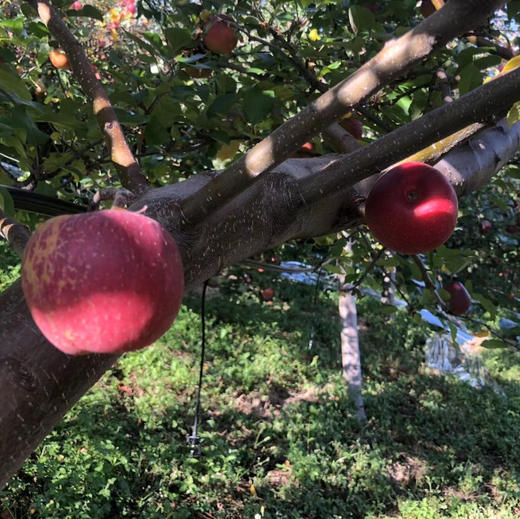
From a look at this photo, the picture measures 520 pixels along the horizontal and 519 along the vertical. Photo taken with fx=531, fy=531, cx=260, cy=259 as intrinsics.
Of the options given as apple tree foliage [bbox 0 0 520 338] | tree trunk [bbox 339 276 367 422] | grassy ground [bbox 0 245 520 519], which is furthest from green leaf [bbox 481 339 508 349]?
tree trunk [bbox 339 276 367 422]

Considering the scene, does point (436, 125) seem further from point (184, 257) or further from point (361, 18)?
point (361, 18)

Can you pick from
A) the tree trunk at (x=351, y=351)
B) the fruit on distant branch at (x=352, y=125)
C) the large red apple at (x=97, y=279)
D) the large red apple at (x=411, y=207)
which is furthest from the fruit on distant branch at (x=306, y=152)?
the tree trunk at (x=351, y=351)

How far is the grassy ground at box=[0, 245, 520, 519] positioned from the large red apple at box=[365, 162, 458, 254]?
2575 mm

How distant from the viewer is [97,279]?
1.99 ft

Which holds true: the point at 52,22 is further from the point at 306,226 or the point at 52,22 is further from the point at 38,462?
the point at 38,462

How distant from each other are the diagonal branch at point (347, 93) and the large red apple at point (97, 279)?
11 centimetres

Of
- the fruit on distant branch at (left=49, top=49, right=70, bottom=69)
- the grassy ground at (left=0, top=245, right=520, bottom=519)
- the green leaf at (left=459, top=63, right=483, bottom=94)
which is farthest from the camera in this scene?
the grassy ground at (left=0, top=245, right=520, bottom=519)

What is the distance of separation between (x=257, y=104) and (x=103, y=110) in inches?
17.2

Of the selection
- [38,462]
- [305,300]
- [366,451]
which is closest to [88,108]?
[38,462]

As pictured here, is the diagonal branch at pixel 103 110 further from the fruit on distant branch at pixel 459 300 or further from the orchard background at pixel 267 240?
the fruit on distant branch at pixel 459 300

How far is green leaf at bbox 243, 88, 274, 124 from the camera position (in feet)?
4.38

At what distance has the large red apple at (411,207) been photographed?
1046mm

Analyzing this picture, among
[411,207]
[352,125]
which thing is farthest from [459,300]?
[411,207]

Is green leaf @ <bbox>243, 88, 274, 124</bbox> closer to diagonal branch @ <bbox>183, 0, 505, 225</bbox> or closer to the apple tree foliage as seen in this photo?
the apple tree foliage
